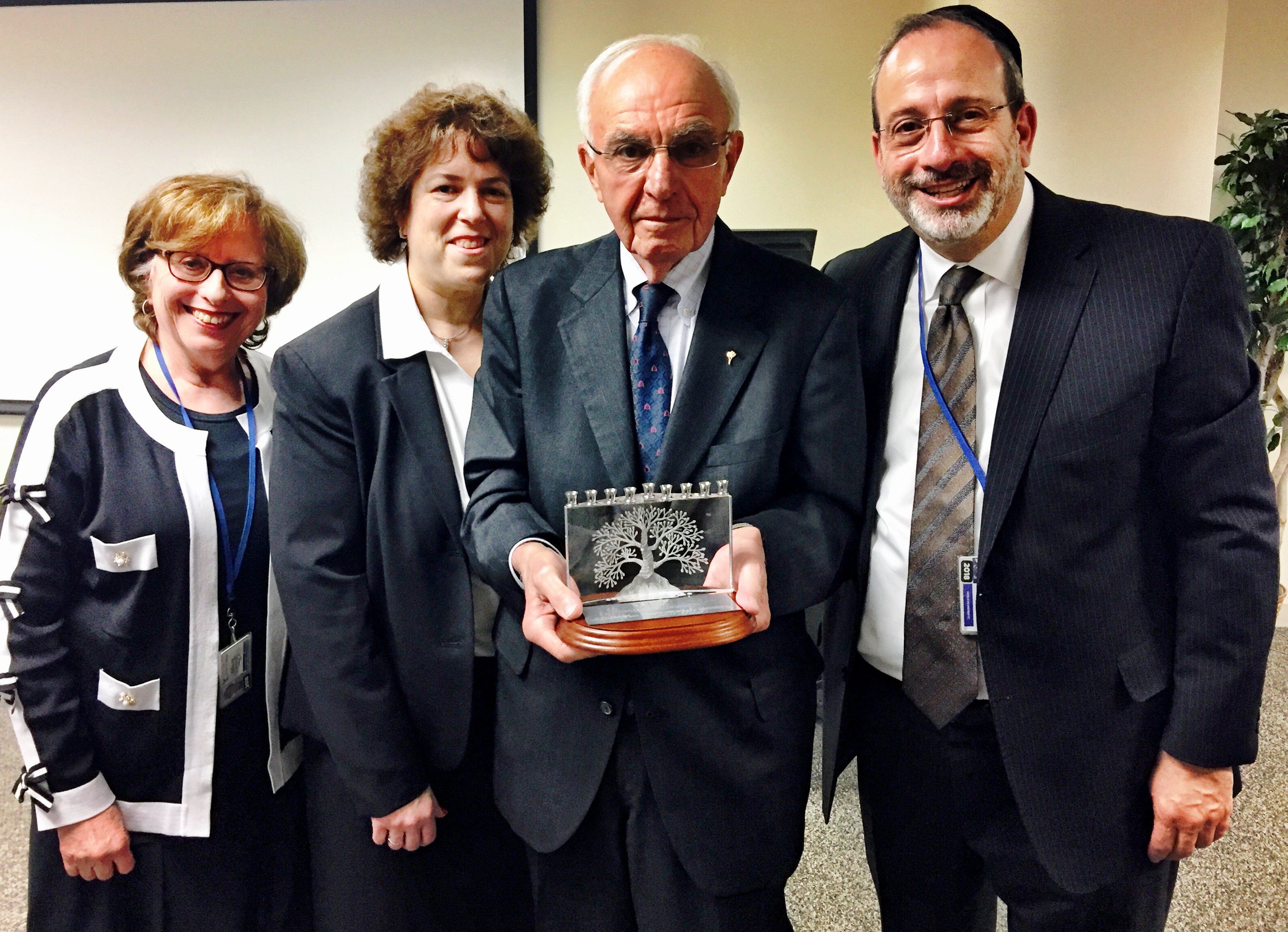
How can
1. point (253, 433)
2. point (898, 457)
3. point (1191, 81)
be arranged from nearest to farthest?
point (898, 457), point (253, 433), point (1191, 81)

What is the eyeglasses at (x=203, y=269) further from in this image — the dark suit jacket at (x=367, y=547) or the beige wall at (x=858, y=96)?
the beige wall at (x=858, y=96)

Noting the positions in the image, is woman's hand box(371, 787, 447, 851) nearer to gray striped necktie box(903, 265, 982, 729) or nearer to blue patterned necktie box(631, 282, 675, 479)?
blue patterned necktie box(631, 282, 675, 479)

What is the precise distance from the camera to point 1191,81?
11.1ft

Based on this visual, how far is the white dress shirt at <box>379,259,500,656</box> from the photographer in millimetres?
1445

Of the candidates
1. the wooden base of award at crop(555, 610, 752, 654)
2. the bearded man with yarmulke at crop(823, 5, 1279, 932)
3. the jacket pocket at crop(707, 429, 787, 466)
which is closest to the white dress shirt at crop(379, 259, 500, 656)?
the wooden base of award at crop(555, 610, 752, 654)

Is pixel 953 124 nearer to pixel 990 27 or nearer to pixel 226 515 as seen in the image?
pixel 990 27

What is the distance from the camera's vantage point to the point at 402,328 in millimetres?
1456

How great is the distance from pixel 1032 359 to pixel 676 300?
60cm

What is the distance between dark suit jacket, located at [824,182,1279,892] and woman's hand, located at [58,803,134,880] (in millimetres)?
1632

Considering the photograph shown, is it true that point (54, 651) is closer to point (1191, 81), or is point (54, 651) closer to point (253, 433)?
point (253, 433)

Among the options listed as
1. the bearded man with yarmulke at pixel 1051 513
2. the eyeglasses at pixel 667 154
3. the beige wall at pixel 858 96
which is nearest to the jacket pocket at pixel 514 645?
the bearded man with yarmulke at pixel 1051 513

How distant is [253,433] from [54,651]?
0.53 meters

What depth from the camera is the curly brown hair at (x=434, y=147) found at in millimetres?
1478

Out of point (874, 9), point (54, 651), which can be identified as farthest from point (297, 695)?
point (874, 9)
